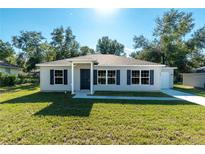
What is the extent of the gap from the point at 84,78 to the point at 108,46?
40.6 metres

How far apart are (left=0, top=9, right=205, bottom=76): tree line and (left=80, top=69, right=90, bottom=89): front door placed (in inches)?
663

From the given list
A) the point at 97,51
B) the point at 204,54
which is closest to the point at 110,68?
the point at 204,54

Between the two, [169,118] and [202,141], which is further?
[169,118]

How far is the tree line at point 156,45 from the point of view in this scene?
104 feet

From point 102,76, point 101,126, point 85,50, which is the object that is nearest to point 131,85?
point 102,76

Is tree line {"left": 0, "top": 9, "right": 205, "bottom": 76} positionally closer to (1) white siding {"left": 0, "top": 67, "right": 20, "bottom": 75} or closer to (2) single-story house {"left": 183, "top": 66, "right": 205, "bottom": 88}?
(2) single-story house {"left": 183, "top": 66, "right": 205, "bottom": 88}

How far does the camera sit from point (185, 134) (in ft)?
20.4

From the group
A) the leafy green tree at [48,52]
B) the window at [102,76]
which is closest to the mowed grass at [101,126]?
the window at [102,76]

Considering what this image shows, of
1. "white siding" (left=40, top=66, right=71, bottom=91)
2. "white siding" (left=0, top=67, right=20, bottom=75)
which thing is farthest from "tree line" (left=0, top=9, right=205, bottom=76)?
"white siding" (left=40, top=66, right=71, bottom=91)

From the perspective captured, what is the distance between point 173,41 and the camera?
3195 centimetres

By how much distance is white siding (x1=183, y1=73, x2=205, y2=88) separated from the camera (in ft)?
85.2
